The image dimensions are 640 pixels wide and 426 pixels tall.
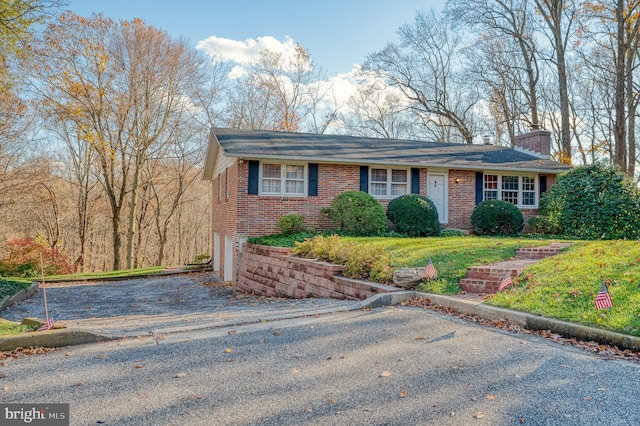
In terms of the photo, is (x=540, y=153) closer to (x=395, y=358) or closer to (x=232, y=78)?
(x=395, y=358)

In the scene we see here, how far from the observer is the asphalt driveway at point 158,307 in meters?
5.97

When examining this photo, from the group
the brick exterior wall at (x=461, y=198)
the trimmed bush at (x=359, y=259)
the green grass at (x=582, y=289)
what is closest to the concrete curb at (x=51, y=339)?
the trimmed bush at (x=359, y=259)

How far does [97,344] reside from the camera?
15.9 ft

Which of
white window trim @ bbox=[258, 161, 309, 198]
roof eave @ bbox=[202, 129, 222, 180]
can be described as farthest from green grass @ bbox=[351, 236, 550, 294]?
roof eave @ bbox=[202, 129, 222, 180]

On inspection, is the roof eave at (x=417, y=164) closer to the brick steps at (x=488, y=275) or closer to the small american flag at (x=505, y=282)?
the brick steps at (x=488, y=275)

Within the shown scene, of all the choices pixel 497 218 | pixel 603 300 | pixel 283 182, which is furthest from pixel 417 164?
pixel 603 300

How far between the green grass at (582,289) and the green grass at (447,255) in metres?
1.02

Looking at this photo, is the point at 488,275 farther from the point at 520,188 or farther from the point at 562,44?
the point at 562,44

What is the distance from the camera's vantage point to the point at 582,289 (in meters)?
5.84

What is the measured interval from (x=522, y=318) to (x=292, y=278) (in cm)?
586

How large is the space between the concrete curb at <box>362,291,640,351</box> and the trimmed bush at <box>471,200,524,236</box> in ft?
29.2

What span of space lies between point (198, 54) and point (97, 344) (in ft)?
71.3

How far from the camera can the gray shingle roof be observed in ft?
45.4

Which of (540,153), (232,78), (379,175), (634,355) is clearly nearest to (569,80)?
(540,153)
